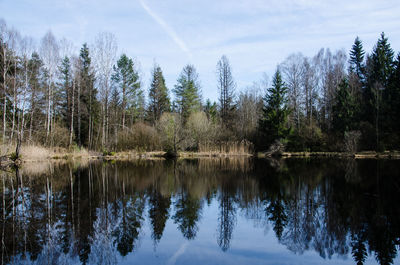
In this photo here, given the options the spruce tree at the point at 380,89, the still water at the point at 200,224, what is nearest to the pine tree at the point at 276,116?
the spruce tree at the point at 380,89

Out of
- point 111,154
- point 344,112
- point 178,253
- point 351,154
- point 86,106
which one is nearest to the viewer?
point 178,253

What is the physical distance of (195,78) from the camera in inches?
1781

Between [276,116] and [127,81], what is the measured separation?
18466mm

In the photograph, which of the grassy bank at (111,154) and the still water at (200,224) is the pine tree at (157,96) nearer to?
the grassy bank at (111,154)

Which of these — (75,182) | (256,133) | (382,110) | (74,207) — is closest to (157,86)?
(256,133)

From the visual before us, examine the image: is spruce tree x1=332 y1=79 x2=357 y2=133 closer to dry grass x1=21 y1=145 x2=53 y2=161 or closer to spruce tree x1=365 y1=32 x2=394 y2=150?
spruce tree x1=365 y1=32 x2=394 y2=150

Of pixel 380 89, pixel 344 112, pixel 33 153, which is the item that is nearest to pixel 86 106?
pixel 33 153

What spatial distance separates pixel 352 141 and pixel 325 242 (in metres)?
28.3

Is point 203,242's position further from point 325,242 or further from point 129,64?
point 129,64

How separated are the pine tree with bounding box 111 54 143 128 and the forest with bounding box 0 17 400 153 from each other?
13cm

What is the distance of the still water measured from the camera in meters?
5.07

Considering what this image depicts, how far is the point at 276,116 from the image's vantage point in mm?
33406

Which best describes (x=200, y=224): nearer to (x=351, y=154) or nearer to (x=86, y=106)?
(x=351, y=154)

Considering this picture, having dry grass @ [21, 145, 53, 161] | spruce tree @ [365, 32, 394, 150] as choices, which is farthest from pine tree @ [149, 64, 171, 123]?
spruce tree @ [365, 32, 394, 150]
